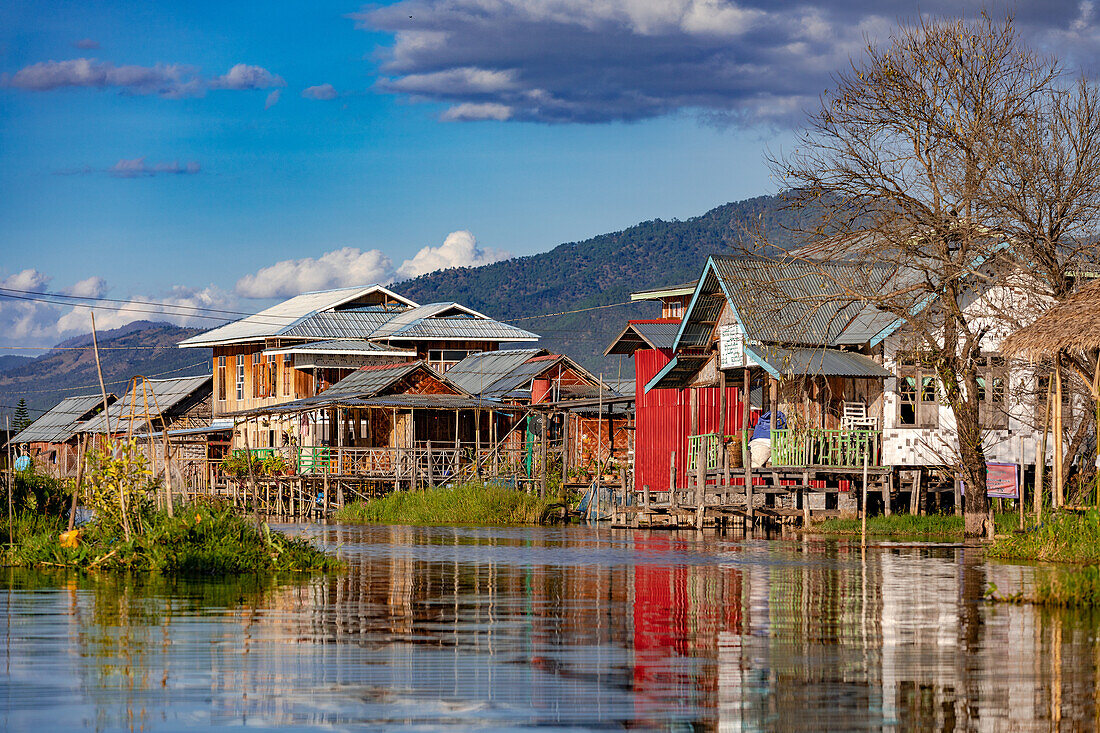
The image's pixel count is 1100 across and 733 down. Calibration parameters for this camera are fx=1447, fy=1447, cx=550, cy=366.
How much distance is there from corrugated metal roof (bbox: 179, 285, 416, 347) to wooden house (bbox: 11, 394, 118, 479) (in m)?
9.43

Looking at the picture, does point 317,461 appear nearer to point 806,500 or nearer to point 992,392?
point 806,500

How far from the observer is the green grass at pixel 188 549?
62.5ft

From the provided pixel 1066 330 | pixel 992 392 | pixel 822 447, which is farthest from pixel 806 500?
pixel 1066 330

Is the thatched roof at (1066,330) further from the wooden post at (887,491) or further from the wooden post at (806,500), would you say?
the wooden post at (806,500)

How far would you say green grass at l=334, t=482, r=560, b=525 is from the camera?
41969 millimetres

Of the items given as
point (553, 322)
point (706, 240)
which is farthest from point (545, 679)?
point (706, 240)

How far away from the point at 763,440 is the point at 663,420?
5.33 m

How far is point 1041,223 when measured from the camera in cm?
2695

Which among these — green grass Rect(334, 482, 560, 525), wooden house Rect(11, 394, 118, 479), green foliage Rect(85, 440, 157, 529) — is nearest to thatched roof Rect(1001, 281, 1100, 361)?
green foliage Rect(85, 440, 157, 529)

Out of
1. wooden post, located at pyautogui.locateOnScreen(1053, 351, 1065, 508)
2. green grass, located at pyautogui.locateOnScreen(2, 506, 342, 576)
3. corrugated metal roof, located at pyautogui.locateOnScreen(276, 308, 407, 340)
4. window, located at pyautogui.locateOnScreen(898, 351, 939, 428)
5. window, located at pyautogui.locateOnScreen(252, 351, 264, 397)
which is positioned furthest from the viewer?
window, located at pyautogui.locateOnScreen(252, 351, 264, 397)

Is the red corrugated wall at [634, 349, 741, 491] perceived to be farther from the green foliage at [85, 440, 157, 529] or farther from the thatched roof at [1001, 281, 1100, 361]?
the green foliage at [85, 440, 157, 529]

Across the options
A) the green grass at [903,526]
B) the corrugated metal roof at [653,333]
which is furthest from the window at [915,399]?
the corrugated metal roof at [653,333]

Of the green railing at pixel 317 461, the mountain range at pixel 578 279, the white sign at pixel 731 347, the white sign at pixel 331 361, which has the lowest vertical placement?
the green railing at pixel 317 461

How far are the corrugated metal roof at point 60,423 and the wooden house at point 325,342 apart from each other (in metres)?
11.3
